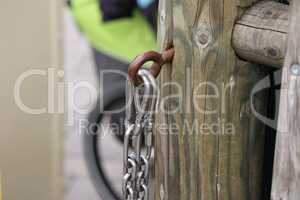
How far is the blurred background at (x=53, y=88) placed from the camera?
2.58m

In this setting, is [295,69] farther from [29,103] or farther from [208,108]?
[29,103]

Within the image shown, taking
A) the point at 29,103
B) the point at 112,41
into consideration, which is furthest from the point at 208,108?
the point at 112,41

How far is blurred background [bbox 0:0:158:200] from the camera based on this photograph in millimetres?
2580

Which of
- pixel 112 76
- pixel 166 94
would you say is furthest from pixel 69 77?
pixel 166 94

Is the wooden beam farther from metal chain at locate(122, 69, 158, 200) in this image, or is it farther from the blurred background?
the blurred background

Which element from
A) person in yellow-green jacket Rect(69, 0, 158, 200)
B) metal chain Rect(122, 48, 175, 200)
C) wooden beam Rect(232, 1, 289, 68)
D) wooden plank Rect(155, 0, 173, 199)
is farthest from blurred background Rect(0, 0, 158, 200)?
wooden beam Rect(232, 1, 289, 68)

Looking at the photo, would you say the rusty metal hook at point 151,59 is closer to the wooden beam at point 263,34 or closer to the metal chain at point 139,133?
the metal chain at point 139,133

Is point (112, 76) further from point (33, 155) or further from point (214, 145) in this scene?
point (214, 145)

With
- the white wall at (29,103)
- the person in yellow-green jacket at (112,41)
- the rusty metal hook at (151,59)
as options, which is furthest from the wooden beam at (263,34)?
the person in yellow-green jacket at (112,41)

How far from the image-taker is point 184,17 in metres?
1.81

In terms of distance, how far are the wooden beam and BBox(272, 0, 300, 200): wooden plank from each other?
0.22 ft

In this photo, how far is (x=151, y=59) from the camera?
180 cm

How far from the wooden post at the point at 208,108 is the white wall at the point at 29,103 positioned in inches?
32.7

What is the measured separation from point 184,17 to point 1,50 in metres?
0.94
